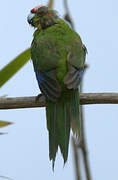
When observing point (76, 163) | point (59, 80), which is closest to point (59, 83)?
point (59, 80)

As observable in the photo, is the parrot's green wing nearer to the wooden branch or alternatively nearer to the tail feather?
the tail feather

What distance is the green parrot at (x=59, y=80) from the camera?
2.37 meters

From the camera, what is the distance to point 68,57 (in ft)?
8.41

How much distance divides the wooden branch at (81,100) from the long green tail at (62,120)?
0.12 meters

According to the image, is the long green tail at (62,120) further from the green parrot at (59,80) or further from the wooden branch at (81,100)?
the wooden branch at (81,100)

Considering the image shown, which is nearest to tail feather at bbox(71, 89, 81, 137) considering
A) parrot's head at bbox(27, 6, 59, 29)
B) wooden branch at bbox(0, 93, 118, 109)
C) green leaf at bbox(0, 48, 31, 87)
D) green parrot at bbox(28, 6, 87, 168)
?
green parrot at bbox(28, 6, 87, 168)

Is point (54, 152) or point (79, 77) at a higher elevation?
point (79, 77)

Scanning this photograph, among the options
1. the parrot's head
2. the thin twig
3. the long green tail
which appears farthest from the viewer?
the parrot's head

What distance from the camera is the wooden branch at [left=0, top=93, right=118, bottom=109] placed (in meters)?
2.13

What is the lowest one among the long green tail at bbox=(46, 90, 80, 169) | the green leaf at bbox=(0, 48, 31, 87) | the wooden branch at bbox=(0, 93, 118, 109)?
the long green tail at bbox=(46, 90, 80, 169)

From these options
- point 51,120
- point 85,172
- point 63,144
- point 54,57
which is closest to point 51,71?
point 54,57

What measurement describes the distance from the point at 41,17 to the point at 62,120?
3.50 feet

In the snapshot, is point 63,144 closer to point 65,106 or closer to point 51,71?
point 65,106

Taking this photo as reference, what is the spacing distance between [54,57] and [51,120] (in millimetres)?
435
